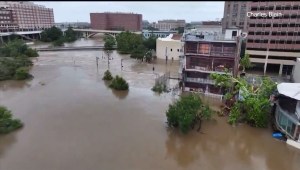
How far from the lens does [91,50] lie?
182 ft

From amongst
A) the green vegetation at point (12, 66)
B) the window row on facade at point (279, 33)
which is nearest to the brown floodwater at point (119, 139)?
the green vegetation at point (12, 66)

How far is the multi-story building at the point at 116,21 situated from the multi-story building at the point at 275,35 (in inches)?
3178

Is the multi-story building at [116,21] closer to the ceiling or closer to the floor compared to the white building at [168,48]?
closer to the ceiling

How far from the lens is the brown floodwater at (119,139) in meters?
12.9

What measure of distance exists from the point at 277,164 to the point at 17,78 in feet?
99.1

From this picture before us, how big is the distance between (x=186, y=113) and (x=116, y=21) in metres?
101

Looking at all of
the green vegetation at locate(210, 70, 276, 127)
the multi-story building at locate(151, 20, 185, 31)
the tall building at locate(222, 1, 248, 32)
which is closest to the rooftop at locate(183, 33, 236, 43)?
the green vegetation at locate(210, 70, 276, 127)

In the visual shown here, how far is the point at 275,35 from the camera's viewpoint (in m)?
30.8

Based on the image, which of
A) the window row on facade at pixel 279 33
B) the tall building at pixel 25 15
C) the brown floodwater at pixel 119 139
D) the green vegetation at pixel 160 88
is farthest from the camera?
the tall building at pixel 25 15

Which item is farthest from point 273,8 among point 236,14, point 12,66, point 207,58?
point 12,66

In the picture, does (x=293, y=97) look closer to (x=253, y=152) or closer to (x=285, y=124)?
(x=285, y=124)

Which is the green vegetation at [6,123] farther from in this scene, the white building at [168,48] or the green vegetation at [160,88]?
the white building at [168,48]

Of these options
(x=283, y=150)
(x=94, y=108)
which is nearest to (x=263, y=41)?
(x=283, y=150)

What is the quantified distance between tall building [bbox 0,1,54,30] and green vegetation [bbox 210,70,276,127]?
69156 mm
